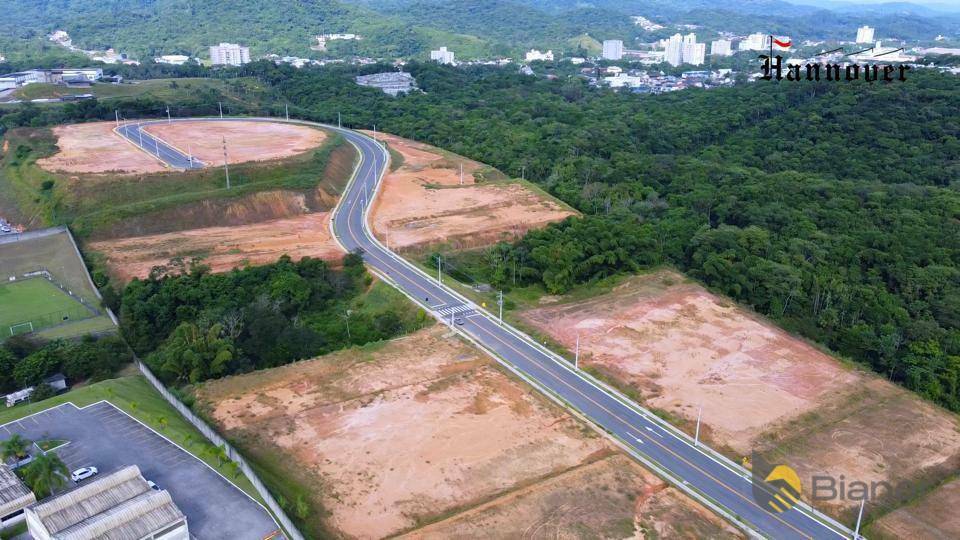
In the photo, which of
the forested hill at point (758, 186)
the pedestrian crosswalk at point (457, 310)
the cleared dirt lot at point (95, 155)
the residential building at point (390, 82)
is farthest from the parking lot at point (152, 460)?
the residential building at point (390, 82)

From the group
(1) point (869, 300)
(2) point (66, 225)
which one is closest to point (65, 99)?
(2) point (66, 225)

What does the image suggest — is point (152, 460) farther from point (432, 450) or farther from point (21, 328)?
point (21, 328)

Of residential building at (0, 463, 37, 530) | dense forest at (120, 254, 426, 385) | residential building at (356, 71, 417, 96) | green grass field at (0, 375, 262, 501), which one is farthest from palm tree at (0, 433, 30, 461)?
residential building at (356, 71, 417, 96)

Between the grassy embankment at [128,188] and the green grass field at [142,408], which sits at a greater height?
the grassy embankment at [128,188]

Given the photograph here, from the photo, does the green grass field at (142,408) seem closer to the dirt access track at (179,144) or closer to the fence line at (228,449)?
the fence line at (228,449)

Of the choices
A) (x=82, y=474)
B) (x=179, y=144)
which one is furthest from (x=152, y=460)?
(x=179, y=144)

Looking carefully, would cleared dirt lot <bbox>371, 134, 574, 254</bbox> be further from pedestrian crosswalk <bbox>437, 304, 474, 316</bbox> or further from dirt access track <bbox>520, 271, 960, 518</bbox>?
dirt access track <bbox>520, 271, 960, 518</bbox>
